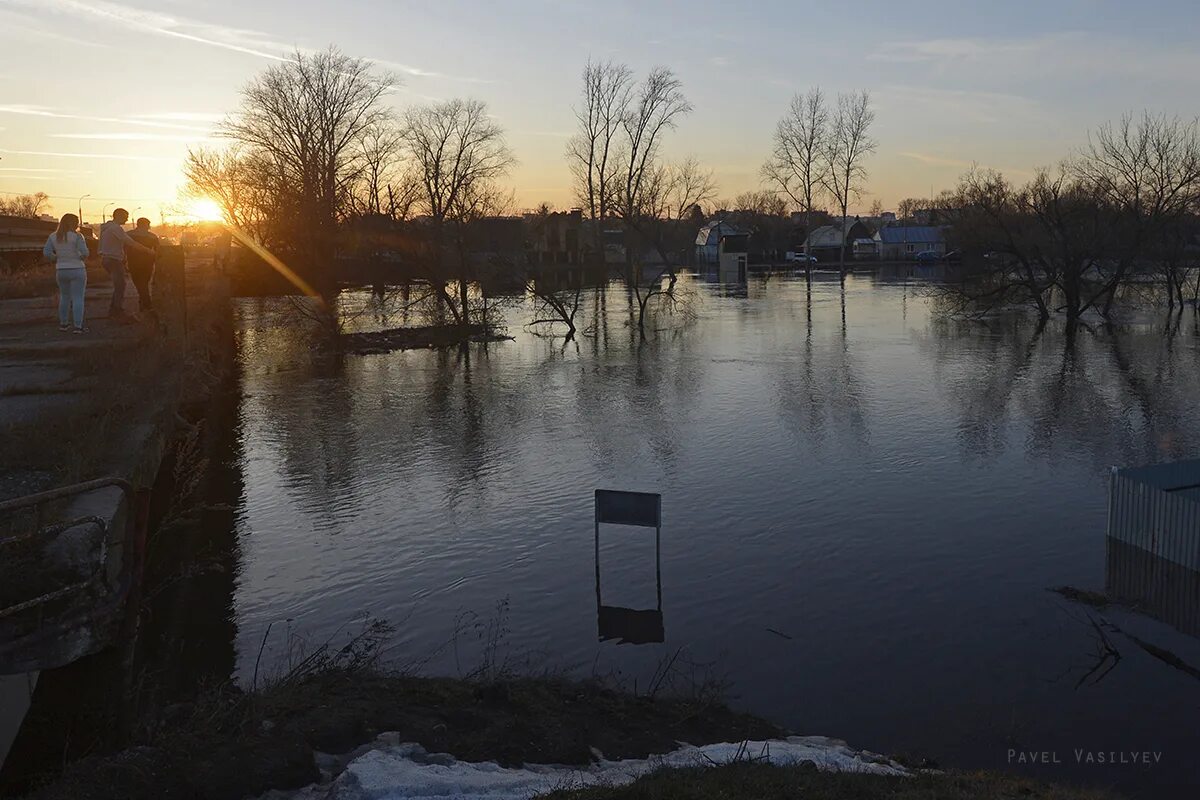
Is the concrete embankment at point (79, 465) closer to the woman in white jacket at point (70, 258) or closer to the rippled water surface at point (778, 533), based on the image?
the woman in white jacket at point (70, 258)

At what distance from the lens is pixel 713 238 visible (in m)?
102

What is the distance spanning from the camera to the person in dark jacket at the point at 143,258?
18844mm

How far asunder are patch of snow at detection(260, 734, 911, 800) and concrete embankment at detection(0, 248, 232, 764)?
7.19 feet

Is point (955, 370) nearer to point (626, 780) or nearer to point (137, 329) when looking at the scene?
point (137, 329)

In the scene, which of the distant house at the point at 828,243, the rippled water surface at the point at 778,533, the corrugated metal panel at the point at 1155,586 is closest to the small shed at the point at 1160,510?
the corrugated metal panel at the point at 1155,586

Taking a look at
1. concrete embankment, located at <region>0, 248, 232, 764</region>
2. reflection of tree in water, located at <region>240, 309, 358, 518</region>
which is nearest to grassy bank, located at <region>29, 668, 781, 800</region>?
concrete embankment, located at <region>0, 248, 232, 764</region>

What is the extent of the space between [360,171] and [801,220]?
82.4 meters

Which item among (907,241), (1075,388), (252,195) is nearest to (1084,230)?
(1075,388)

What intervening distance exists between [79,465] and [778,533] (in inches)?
291

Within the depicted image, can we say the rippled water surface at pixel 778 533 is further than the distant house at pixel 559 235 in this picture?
No

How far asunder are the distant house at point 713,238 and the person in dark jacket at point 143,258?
8146cm

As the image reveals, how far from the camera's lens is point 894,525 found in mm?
12102

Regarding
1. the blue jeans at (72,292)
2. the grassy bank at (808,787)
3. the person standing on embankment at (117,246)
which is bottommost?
the grassy bank at (808,787)

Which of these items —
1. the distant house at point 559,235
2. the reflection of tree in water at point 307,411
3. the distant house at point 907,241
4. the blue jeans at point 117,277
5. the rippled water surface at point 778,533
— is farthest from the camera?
the distant house at point 907,241
